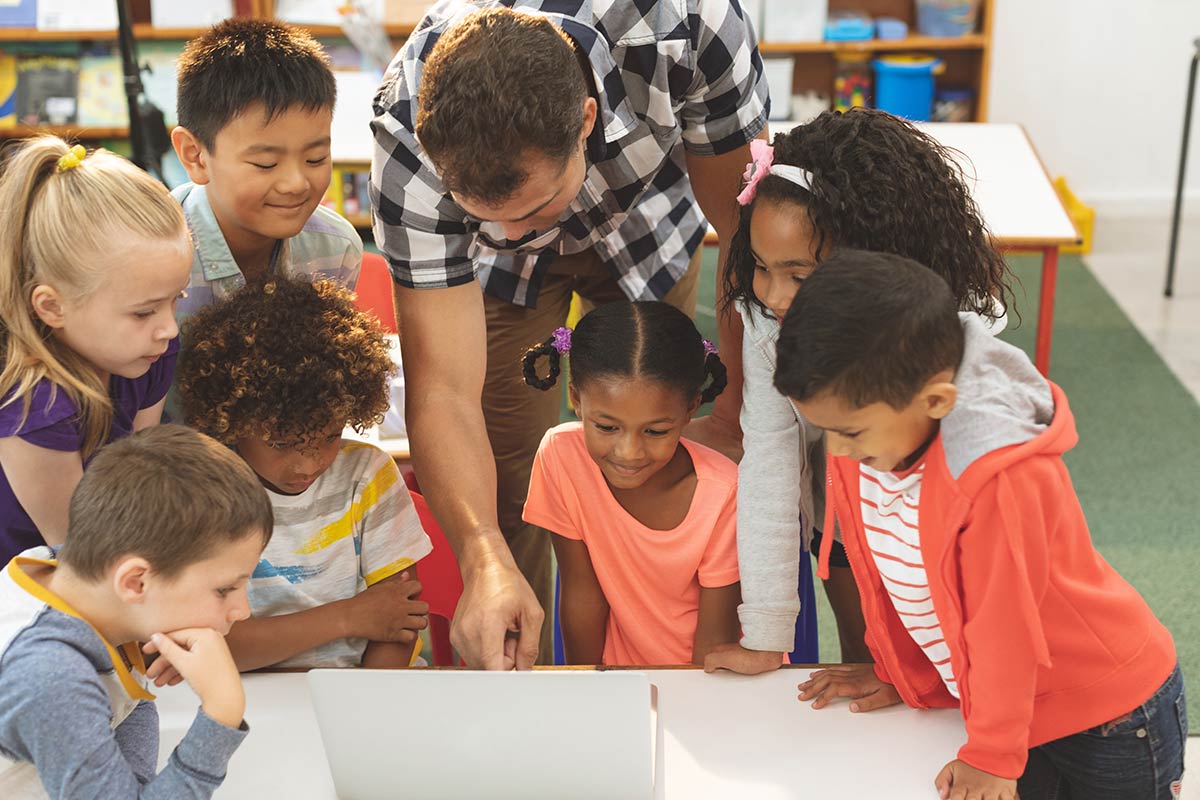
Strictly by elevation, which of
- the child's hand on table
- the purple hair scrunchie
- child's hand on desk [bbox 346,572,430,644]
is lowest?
child's hand on desk [bbox 346,572,430,644]

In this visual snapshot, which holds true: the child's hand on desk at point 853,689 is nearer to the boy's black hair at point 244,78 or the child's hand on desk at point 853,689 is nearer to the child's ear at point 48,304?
the child's ear at point 48,304

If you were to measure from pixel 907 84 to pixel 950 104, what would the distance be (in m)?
0.24

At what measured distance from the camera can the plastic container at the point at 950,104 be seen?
480cm

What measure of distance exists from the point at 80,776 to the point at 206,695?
12 centimetres

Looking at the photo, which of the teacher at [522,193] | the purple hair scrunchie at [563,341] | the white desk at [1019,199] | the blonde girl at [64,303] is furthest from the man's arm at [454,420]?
the white desk at [1019,199]

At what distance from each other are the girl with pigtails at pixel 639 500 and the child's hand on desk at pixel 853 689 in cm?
25

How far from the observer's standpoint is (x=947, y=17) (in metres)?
4.69

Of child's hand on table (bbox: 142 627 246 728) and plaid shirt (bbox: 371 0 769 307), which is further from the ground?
plaid shirt (bbox: 371 0 769 307)

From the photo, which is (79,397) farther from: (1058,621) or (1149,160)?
(1149,160)

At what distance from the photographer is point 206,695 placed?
1.11 m

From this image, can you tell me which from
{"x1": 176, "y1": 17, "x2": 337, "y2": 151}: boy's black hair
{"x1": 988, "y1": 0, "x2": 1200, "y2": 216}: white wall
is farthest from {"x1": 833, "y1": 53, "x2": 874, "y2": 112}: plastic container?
{"x1": 176, "y1": 17, "x2": 337, "y2": 151}: boy's black hair

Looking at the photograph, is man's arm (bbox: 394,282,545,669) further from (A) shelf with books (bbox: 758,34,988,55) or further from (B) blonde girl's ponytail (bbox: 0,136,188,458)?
(A) shelf with books (bbox: 758,34,988,55)

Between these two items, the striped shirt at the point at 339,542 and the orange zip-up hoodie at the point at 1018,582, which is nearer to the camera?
the orange zip-up hoodie at the point at 1018,582

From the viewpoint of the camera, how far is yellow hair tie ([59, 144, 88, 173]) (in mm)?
1392
